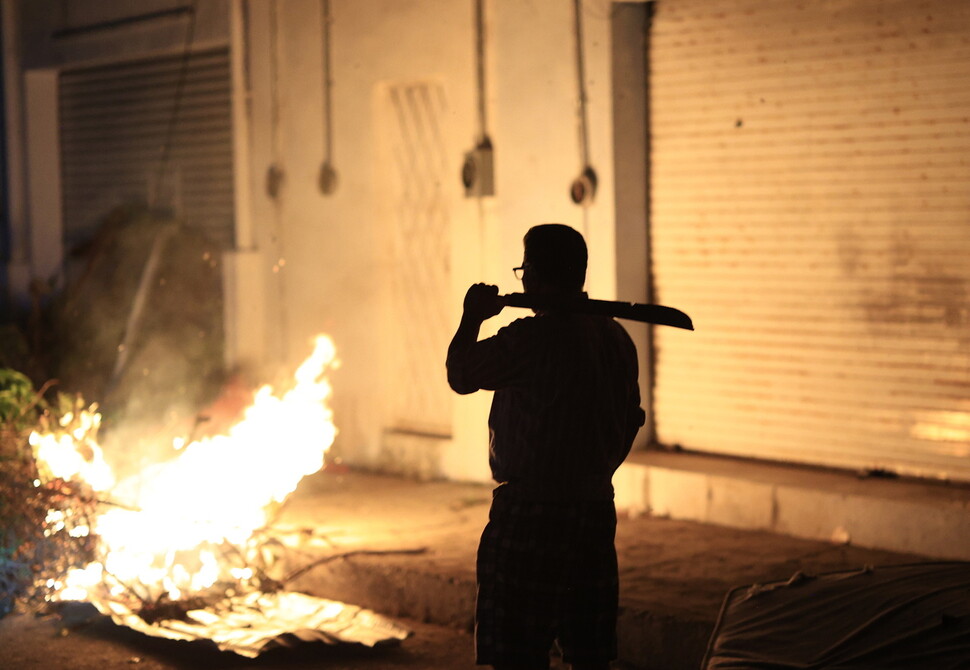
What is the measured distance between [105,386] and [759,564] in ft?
21.8

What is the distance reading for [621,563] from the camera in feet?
23.3

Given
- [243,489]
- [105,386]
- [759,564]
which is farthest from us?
[105,386]

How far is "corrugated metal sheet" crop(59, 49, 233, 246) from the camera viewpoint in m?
11.6

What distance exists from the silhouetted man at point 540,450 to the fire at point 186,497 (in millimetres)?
2916

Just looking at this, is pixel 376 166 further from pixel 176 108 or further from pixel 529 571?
pixel 529 571

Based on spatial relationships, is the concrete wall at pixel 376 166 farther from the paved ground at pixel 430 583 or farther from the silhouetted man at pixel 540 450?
the silhouetted man at pixel 540 450

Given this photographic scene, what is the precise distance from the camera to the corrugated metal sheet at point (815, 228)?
7328 millimetres

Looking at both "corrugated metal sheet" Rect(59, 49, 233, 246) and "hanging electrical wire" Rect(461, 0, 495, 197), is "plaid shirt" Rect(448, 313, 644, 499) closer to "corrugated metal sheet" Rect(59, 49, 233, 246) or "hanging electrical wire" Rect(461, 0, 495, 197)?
"hanging electrical wire" Rect(461, 0, 495, 197)

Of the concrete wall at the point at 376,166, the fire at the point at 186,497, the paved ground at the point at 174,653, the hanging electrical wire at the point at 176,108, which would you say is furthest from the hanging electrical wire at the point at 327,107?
the paved ground at the point at 174,653

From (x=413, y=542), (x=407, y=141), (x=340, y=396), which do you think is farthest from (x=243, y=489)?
(x=407, y=141)

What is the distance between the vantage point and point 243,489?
7.54 m

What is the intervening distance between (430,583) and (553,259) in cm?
315

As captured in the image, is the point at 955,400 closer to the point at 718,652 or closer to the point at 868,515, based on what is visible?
the point at 868,515

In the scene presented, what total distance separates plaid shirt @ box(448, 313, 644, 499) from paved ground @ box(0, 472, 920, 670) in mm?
2053
